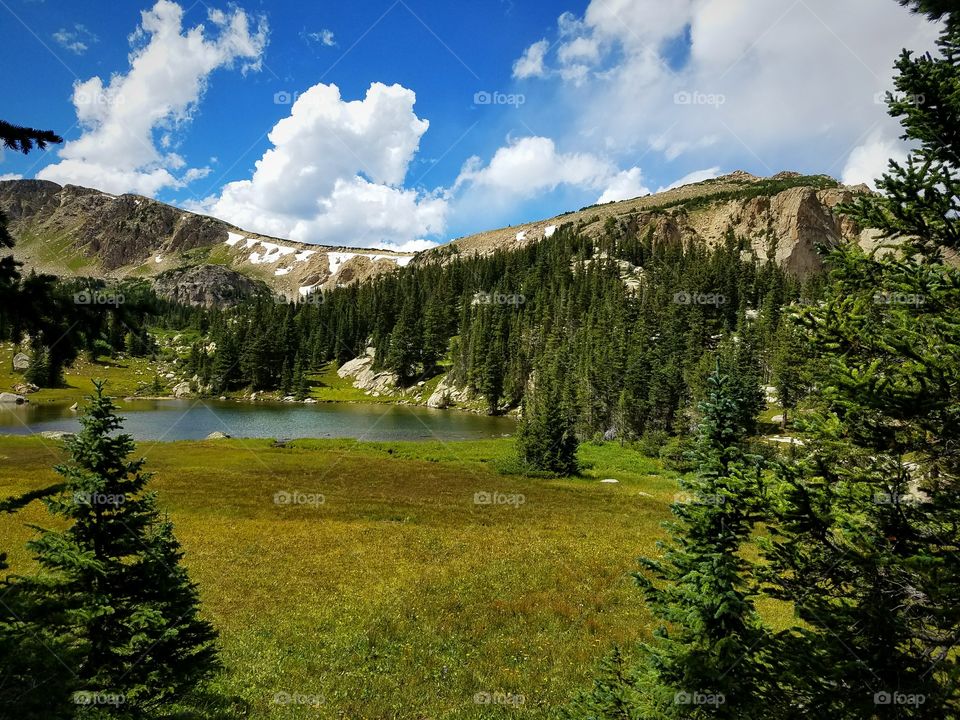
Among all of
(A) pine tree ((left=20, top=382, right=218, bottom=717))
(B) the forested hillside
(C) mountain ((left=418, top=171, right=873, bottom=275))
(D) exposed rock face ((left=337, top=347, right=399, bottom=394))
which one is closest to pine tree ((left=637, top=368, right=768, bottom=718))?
(A) pine tree ((left=20, top=382, right=218, bottom=717))

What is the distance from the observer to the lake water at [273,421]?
82.7 metres

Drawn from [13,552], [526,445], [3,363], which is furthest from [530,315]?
[3,363]

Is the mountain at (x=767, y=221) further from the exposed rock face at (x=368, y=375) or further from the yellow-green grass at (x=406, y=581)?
the yellow-green grass at (x=406, y=581)

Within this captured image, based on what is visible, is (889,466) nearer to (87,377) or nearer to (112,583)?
(112,583)

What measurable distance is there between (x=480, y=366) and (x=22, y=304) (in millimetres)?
122920

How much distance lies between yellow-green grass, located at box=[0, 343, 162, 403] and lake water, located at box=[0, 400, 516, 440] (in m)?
13.2

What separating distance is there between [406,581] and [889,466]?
20.6 meters

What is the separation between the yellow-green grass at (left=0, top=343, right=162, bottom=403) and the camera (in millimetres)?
130750

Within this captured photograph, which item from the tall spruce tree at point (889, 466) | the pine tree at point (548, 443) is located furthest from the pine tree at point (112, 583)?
the pine tree at point (548, 443)

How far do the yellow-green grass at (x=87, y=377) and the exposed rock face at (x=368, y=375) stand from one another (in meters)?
62.5

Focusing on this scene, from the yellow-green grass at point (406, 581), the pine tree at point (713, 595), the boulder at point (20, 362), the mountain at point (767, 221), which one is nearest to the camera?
the pine tree at point (713, 595)

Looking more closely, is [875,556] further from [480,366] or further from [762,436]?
[480,366]

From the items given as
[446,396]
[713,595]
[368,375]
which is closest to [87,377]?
[368,375]

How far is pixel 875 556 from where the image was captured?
654 cm
